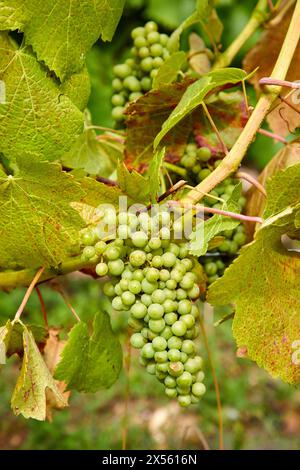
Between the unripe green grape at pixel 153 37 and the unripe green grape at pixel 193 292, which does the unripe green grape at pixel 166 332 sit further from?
the unripe green grape at pixel 153 37

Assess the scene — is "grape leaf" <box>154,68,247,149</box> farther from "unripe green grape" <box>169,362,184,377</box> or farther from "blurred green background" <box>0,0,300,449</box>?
"blurred green background" <box>0,0,300,449</box>

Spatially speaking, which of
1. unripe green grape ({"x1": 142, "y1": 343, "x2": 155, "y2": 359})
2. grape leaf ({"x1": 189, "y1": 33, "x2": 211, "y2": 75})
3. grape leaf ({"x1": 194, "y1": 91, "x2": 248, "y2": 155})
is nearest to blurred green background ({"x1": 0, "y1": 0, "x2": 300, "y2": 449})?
grape leaf ({"x1": 189, "y1": 33, "x2": 211, "y2": 75})

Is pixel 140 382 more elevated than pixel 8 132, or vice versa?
pixel 8 132

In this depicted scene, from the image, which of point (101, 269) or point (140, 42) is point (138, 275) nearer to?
point (101, 269)

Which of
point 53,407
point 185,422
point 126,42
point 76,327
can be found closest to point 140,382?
point 185,422

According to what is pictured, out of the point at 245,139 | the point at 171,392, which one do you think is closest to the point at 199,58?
the point at 245,139
